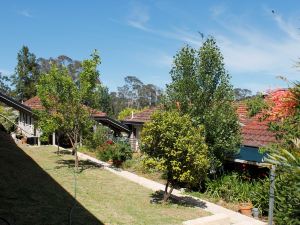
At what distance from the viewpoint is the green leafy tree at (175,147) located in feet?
42.4

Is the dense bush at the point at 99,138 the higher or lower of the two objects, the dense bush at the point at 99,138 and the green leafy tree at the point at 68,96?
the lower

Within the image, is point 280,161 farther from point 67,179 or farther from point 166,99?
point 67,179

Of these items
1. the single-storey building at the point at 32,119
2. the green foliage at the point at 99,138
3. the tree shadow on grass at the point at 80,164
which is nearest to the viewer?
the tree shadow on grass at the point at 80,164

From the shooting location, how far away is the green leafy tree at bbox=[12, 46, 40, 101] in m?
54.6

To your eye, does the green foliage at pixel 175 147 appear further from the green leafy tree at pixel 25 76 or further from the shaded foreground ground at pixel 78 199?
the green leafy tree at pixel 25 76

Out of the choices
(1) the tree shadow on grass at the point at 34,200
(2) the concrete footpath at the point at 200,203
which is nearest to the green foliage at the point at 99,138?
(2) the concrete footpath at the point at 200,203

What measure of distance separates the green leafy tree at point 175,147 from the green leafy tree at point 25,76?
1758 inches

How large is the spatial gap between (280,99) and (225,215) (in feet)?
32.3

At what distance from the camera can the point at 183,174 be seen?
12.8m

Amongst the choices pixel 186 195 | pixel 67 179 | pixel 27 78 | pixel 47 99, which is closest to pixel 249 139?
pixel 186 195

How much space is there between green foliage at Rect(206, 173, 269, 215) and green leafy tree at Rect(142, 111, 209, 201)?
1907 millimetres

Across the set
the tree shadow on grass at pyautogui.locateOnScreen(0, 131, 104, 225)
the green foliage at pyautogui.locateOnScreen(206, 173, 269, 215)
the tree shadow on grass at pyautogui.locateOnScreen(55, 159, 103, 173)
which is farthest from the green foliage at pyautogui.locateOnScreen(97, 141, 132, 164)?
the green foliage at pyautogui.locateOnScreen(206, 173, 269, 215)

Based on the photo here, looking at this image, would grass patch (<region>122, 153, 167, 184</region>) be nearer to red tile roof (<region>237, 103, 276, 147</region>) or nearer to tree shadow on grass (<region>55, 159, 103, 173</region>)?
tree shadow on grass (<region>55, 159, 103, 173</region>)

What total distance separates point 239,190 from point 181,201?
2365mm
